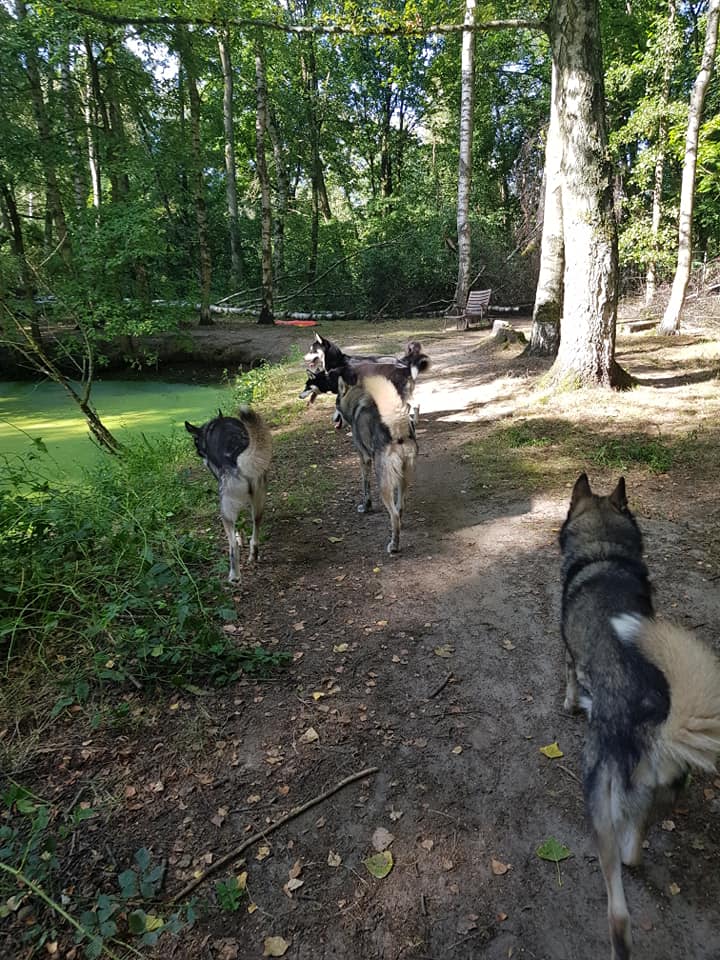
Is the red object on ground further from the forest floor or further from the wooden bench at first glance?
the forest floor

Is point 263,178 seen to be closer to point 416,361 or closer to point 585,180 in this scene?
point 585,180

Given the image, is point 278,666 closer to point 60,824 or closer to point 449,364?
point 60,824

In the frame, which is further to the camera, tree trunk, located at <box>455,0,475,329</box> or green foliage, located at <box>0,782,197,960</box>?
tree trunk, located at <box>455,0,475,329</box>

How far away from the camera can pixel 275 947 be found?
6.11 feet

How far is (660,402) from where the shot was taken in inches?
276

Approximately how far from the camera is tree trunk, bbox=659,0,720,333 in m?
9.30

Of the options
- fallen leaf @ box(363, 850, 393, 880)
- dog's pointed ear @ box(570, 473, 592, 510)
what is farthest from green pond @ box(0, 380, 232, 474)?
fallen leaf @ box(363, 850, 393, 880)

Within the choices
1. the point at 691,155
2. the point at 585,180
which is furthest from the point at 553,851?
the point at 691,155

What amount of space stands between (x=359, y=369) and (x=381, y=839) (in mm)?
5862

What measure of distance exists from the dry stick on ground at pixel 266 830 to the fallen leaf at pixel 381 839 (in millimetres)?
272

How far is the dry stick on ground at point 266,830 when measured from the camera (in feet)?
6.73

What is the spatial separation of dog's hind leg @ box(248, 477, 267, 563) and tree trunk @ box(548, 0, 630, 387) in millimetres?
5041

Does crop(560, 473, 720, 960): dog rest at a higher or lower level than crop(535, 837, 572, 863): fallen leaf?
higher

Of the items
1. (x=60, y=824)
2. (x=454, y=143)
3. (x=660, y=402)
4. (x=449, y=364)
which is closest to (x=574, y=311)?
(x=660, y=402)
